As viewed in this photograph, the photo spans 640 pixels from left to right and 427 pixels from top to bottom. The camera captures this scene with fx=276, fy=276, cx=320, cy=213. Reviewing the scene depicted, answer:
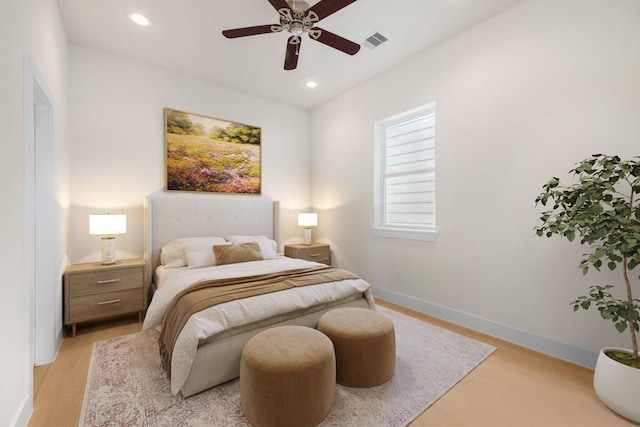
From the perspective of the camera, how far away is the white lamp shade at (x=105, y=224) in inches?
107

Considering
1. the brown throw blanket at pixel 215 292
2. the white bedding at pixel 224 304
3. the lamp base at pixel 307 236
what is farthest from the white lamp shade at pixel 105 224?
the lamp base at pixel 307 236

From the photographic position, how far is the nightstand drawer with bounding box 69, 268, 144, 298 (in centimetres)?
262

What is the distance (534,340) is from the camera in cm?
237

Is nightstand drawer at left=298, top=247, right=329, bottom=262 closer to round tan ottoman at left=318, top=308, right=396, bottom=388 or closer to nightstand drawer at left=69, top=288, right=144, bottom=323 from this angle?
nightstand drawer at left=69, top=288, right=144, bottom=323

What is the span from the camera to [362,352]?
5.98ft

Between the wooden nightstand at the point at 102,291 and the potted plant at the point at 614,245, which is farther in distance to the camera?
the wooden nightstand at the point at 102,291

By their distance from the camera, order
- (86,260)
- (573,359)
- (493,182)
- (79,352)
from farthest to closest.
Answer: (86,260)
(493,182)
(79,352)
(573,359)

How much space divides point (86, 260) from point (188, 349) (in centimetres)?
227

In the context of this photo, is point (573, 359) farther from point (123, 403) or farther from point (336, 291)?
point (123, 403)

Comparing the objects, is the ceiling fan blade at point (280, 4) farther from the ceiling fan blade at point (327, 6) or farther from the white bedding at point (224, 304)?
the white bedding at point (224, 304)

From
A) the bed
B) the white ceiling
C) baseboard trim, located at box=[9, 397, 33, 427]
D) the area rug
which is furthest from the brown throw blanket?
the white ceiling

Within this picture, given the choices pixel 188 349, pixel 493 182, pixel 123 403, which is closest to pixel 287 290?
pixel 188 349

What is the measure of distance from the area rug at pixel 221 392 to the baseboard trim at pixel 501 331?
0.28 metres

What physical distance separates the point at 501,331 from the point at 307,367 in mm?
2084
